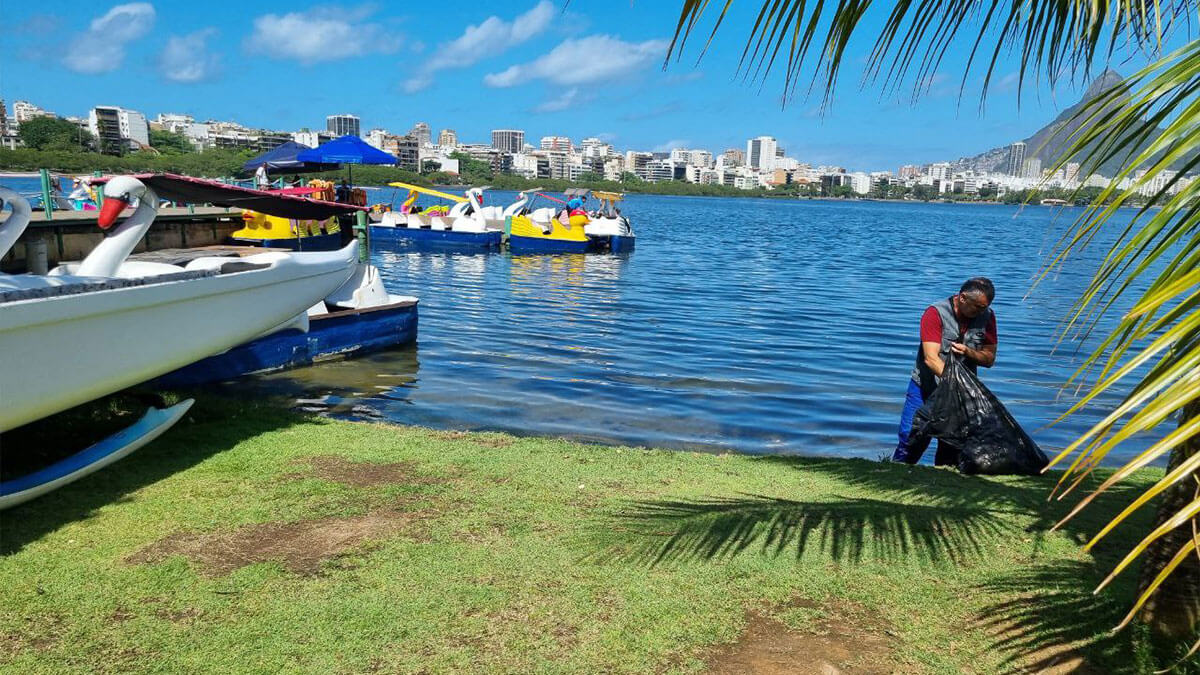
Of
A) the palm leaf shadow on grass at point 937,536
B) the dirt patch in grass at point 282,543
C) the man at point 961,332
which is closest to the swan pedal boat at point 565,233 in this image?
the man at point 961,332

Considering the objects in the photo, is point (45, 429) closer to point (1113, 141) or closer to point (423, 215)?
point (1113, 141)

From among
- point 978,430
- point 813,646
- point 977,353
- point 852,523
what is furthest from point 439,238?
point 813,646

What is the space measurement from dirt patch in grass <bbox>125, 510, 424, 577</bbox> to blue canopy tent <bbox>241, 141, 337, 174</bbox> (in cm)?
1857

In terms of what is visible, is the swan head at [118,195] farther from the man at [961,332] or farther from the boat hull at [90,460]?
the man at [961,332]

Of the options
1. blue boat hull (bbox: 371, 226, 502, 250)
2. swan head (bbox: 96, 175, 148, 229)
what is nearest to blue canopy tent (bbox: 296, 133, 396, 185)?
blue boat hull (bbox: 371, 226, 502, 250)

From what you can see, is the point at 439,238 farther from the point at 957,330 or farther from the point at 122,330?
the point at 957,330

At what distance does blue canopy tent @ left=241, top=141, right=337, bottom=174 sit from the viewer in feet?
70.5

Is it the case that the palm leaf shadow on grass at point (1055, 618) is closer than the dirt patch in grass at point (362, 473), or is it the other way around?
the palm leaf shadow on grass at point (1055, 618)

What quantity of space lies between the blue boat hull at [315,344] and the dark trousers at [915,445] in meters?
6.81

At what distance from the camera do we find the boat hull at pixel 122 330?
432cm

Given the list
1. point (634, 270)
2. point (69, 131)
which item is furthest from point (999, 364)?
point (69, 131)

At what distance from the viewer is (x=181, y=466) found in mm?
5469

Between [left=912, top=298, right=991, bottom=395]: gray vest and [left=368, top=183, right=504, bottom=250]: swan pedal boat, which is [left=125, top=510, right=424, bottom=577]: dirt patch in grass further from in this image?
[left=368, top=183, right=504, bottom=250]: swan pedal boat

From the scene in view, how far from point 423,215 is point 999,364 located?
73.2 feet
